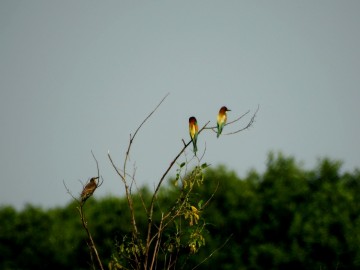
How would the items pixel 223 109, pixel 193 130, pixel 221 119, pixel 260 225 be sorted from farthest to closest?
1. pixel 260 225
2. pixel 223 109
3. pixel 221 119
4. pixel 193 130

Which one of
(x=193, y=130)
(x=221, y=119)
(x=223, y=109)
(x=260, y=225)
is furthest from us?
(x=260, y=225)

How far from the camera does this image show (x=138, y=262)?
3.99 metres

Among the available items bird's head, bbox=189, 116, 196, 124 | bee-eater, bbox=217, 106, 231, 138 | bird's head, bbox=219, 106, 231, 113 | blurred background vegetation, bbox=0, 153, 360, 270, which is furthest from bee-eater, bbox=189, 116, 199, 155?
blurred background vegetation, bbox=0, 153, 360, 270

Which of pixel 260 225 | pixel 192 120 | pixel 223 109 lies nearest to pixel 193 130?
pixel 192 120

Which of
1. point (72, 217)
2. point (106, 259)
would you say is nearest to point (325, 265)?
point (106, 259)

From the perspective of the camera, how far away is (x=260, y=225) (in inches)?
605

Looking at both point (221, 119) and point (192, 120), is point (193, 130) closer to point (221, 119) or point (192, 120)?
point (192, 120)

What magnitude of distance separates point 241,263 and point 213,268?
1.00m

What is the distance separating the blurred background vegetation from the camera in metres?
14.1

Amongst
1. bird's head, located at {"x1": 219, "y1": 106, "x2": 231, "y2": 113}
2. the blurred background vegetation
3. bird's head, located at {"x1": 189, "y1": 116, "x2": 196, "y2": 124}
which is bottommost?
bird's head, located at {"x1": 189, "y1": 116, "x2": 196, "y2": 124}

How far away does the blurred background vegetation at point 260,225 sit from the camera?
14.1 metres

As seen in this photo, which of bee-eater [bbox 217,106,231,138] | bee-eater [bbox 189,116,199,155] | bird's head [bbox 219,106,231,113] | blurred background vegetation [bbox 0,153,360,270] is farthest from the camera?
blurred background vegetation [bbox 0,153,360,270]

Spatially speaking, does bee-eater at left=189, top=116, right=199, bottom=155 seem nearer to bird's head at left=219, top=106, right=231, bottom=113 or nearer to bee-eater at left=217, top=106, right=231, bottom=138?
bee-eater at left=217, top=106, right=231, bottom=138

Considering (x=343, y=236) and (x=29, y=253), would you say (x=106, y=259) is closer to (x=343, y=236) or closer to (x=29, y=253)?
(x=29, y=253)
